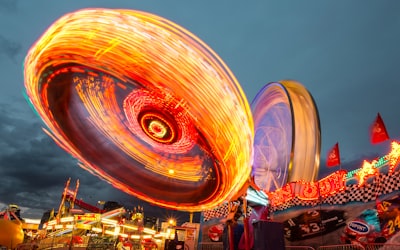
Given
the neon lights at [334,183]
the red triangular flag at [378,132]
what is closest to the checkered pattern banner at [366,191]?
the neon lights at [334,183]

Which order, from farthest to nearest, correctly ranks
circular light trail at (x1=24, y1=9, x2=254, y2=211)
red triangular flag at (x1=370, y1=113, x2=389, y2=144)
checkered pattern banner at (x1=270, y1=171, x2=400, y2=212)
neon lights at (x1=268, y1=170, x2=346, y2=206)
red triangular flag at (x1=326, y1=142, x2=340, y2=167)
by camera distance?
1. red triangular flag at (x1=326, y1=142, x2=340, y2=167)
2. neon lights at (x1=268, y1=170, x2=346, y2=206)
3. red triangular flag at (x1=370, y1=113, x2=389, y2=144)
4. checkered pattern banner at (x1=270, y1=171, x2=400, y2=212)
5. circular light trail at (x1=24, y1=9, x2=254, y2=211)

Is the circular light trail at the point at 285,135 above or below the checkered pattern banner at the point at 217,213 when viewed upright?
above

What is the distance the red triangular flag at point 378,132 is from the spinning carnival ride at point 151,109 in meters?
4.50

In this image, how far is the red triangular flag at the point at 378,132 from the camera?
53.0 ft

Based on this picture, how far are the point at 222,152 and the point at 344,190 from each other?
7.29 meters

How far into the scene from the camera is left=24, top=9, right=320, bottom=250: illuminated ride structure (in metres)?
11.8

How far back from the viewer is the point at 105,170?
17.2 metres

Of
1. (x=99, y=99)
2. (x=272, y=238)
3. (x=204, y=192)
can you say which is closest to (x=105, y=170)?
(x=99, y=99)

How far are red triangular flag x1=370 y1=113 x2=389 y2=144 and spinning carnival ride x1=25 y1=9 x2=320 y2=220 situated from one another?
4.50 meters

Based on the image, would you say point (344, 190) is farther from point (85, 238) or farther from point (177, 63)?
point (85, 238)

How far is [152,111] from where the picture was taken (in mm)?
14555

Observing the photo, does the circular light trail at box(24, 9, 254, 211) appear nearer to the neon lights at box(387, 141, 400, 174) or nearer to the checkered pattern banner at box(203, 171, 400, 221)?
the checkered pattern banner at box(203, 171, 400, 221)

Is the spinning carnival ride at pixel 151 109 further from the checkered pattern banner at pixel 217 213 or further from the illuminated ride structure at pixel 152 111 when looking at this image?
the checkered pattern banner at pixel 217 213

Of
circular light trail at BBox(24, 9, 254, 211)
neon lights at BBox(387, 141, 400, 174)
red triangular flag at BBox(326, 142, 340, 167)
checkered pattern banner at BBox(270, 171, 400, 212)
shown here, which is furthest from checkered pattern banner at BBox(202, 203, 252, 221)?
neon lights at BBox(387, 141, 400, 174)
